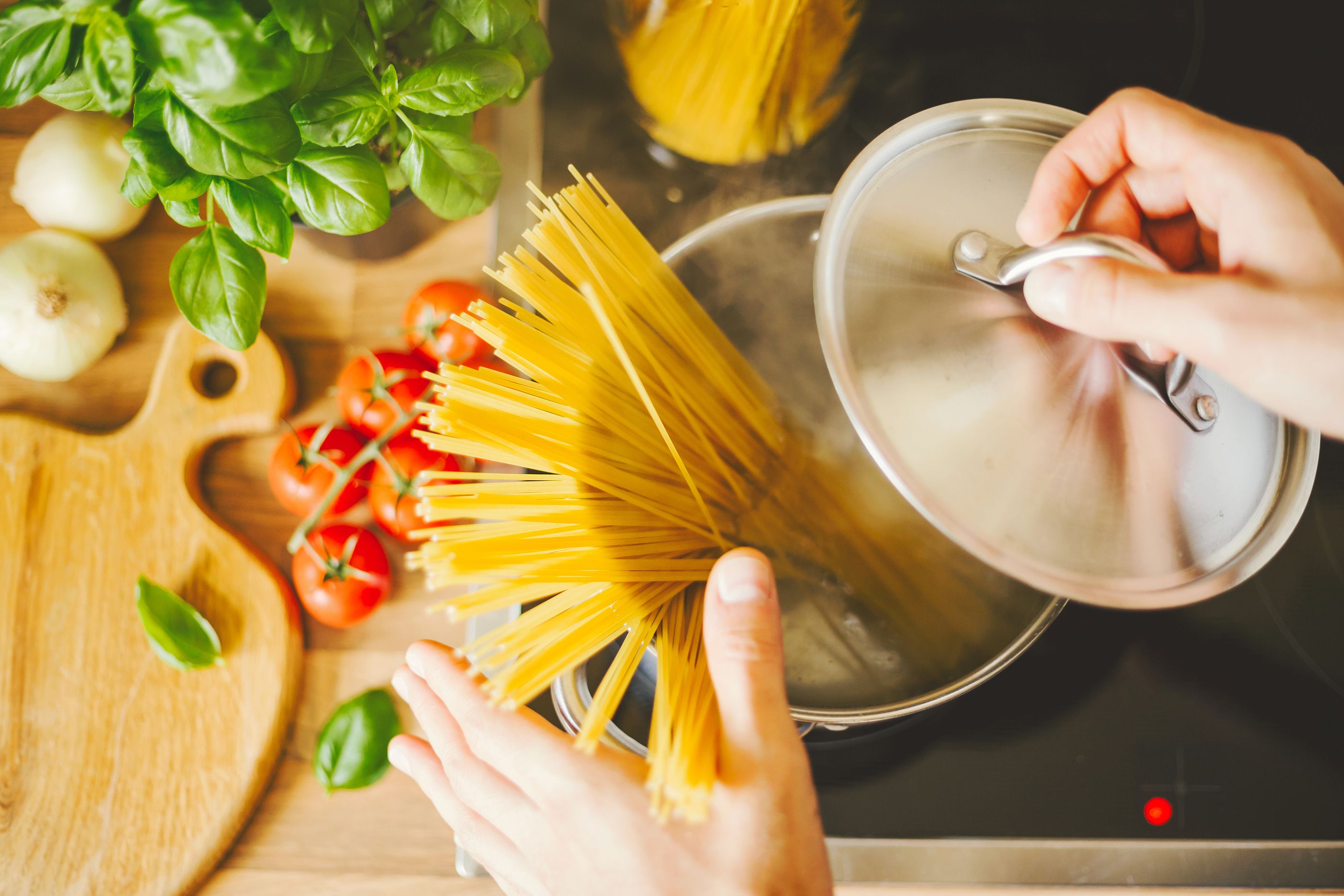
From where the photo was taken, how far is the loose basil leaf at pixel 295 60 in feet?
1.18

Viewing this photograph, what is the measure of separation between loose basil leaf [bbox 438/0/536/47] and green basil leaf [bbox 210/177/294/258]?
152 mm

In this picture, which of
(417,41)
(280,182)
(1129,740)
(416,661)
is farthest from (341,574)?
(1129,740)

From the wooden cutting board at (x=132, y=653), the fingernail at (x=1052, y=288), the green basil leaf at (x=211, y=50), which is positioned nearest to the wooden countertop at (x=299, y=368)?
the wooden cutting board at (x=132, y=653)

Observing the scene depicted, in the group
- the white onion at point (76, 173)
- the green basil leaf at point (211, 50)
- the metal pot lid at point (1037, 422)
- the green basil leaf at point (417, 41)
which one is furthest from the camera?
the white onion at point (76, 173)

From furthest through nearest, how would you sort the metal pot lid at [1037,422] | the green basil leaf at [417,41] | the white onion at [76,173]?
the white onion at [76,173] → the green basil leaf at [417,41] → the metal pot lid at [1037,422]

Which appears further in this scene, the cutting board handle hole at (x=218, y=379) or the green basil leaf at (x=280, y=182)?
the cutting board handle hole at (x=218, y=379)

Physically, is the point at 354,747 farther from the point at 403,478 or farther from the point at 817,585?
the point at 817,585

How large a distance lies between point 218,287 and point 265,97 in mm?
131

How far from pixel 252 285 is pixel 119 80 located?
0.14m

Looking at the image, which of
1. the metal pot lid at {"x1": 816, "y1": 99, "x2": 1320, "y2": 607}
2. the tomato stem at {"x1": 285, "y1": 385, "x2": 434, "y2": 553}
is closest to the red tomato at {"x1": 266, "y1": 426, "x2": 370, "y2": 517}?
the tomato stem at {"x1": 285, "y1": 385, "x2": 434, "y2": 553}

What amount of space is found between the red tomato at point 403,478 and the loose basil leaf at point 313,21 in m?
0.33

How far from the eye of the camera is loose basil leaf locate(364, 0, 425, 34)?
0.43 meters

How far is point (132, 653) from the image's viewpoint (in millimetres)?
634

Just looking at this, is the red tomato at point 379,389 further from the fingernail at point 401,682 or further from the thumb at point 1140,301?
the thumb at point 1140,301
